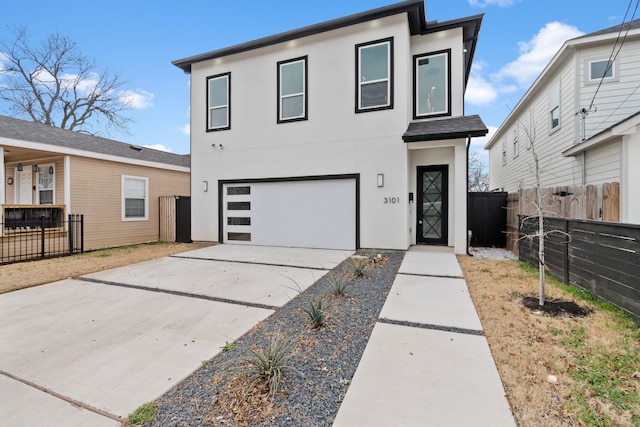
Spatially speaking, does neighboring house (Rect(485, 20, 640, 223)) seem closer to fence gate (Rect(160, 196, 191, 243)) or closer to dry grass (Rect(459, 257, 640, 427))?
dry grass (Rect(459, 257, 640, 427))

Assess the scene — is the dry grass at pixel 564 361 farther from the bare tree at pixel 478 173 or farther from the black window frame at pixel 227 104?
the bare tree at pixel 478 173

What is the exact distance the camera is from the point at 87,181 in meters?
8.98

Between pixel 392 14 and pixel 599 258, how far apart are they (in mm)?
7082

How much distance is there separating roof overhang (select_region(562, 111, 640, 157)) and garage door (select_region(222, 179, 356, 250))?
592cm

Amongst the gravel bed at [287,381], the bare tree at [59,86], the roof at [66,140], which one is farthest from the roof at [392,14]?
the bare tree at [59,86]

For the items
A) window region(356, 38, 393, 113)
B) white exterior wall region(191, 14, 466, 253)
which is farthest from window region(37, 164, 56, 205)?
window region(356, 38, 393, 113)

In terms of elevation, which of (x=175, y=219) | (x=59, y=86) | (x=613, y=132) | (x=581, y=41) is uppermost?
(x=59, y=86)

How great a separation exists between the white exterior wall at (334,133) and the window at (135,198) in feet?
7.74

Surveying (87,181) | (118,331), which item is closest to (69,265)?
(87,181)

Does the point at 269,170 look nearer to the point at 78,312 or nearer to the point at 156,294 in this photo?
the point at 156,294

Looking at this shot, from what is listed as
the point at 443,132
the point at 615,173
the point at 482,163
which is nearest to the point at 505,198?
→ the point at 615,173

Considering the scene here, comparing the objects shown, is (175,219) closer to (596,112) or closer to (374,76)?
(374,76)

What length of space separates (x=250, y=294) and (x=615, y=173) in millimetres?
8849

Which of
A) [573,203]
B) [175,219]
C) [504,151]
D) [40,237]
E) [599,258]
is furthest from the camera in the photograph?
[504,151]
